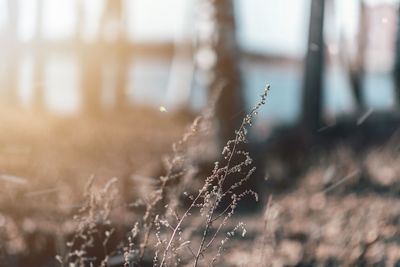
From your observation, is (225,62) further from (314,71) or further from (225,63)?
(314,71)

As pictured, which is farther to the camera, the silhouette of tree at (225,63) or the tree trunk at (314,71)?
the tree trunk at (314,71)

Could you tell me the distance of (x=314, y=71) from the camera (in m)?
8.62

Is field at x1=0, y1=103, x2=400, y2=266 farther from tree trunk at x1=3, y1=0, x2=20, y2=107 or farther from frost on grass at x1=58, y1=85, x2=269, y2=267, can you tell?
tree trunk at x1=3, y1=0, x2=20, y2=107

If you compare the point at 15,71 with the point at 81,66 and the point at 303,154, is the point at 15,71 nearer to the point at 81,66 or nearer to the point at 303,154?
the point at 81,66

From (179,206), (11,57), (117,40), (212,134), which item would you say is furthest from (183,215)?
(11,57)

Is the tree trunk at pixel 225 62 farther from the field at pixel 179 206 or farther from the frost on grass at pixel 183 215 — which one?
the frost on grass at pixel 183 215

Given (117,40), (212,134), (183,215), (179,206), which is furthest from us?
(117,40)

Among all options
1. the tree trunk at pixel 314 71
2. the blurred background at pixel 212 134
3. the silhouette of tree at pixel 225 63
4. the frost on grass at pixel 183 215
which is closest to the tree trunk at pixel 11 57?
the blurred background at pixel 212 134

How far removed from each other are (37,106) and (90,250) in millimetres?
8557

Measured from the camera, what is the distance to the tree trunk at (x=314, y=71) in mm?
8469

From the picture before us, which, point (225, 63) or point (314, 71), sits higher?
point (225, 63)

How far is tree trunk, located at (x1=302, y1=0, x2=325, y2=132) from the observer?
847cm

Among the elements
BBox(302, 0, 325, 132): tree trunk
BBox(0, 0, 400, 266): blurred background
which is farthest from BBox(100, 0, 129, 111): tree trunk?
BBox(302, 0, 325, 132): tree trunk

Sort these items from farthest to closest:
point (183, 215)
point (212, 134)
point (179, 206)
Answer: point (212, 134) → point (179, 206) → point (183, 215)
